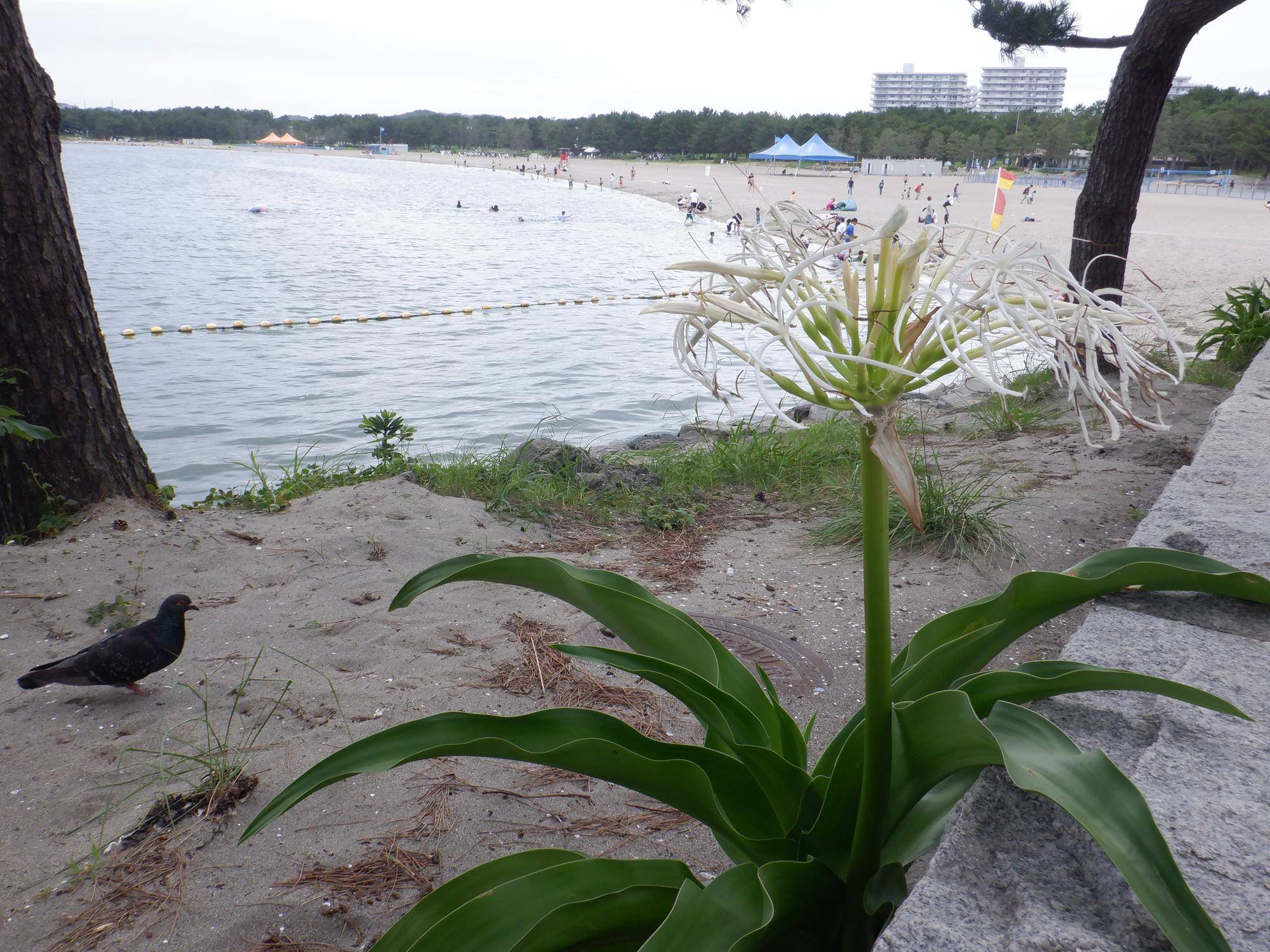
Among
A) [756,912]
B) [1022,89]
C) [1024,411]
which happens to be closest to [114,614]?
[756,912]

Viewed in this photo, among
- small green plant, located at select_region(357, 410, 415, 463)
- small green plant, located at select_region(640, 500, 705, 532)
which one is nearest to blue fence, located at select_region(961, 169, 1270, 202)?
small green plant, located at select_region(357, 410, 415, 463)

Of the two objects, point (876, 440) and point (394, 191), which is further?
point (394, 191)

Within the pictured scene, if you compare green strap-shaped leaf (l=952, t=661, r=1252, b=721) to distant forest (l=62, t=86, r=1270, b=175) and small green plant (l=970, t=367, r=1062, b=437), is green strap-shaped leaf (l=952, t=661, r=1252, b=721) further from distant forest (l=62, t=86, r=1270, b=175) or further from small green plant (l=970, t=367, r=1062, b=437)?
distant forest (l=62, t=86, r=1270, b=175)

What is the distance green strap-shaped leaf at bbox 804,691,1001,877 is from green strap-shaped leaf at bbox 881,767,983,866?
13 millimetres

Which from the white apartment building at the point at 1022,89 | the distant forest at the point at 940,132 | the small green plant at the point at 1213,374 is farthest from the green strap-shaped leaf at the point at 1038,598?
the white apartment building at the point at 1022,89

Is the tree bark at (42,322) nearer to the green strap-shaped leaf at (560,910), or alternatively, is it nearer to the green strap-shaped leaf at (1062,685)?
the green strap-shaped leaf at (560,910)

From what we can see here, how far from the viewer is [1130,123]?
20.0 feet

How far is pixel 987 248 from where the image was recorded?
3.59 feet

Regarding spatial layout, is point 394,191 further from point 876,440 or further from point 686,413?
point 876,440

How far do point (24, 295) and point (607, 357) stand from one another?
8.33 m

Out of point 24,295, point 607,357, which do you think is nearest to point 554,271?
point 607,357

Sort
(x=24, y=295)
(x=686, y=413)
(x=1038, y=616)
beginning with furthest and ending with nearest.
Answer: (x=686, y=413), (x=24, y=295), (x=1038, y=616)

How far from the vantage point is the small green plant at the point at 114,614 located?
2.92m

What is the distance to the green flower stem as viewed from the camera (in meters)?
1.00
